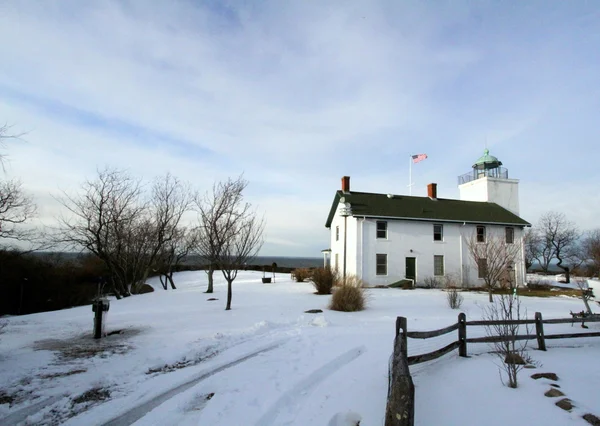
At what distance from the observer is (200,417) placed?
4.93 metres

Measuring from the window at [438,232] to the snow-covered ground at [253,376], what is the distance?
59.7ft

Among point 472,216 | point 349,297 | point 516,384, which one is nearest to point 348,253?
point 472,216

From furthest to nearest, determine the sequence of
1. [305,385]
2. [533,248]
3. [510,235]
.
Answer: [533,248]
[510,235]
[305,385]

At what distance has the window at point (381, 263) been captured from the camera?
2869 cm

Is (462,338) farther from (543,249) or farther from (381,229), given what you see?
(543,249)

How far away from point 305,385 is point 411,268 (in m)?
24.5

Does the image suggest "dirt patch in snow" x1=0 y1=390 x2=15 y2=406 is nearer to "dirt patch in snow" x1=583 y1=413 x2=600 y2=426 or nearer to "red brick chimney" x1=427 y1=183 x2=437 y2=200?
"dirt patch in snow" x1=583 y1=413 x2=600 y2=426

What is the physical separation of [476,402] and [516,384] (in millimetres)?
1062

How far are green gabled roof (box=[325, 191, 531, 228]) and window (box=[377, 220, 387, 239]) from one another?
755 millimetres

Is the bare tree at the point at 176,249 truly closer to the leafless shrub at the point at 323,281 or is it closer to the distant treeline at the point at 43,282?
the distant treeline at the point at 43,282

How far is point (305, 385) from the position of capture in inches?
250

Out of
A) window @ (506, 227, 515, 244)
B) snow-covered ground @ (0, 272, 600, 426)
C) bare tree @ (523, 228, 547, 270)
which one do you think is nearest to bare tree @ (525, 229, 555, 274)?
bare tree @ (523, 228, 547, 270)

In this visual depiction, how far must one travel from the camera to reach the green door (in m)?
29.1

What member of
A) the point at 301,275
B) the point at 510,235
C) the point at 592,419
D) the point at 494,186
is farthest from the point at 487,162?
the point at 592,419
